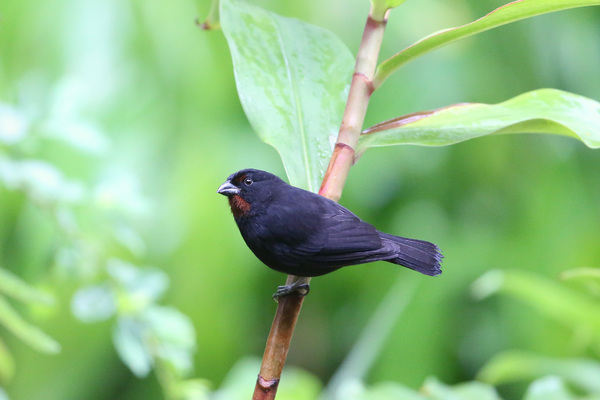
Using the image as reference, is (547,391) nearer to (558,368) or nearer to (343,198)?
(558,368)

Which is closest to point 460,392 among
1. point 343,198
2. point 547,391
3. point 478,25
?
point 547,391

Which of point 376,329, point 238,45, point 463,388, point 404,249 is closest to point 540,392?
point 463,388

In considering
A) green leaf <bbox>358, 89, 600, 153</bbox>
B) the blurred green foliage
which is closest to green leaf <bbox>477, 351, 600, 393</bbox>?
green leaf <bbox>358, 89, 600, 153</bbox>

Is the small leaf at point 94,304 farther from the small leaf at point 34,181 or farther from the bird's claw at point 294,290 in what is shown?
the bird's claw at point 294,290

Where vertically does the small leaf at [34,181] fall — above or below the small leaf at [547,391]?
above

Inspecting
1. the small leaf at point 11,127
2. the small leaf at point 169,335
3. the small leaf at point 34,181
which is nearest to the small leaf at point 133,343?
the small leaf at point 169,335

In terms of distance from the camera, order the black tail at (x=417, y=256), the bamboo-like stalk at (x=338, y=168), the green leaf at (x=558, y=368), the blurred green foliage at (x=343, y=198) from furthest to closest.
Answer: the blurred green foliage at (x=343, y=198), the green leaf at (x=558, y=368), the black tail at (x=417, y=256), the bamboo-like stalk at (x=338, y=168)

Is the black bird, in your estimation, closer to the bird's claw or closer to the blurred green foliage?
the bird's claw
